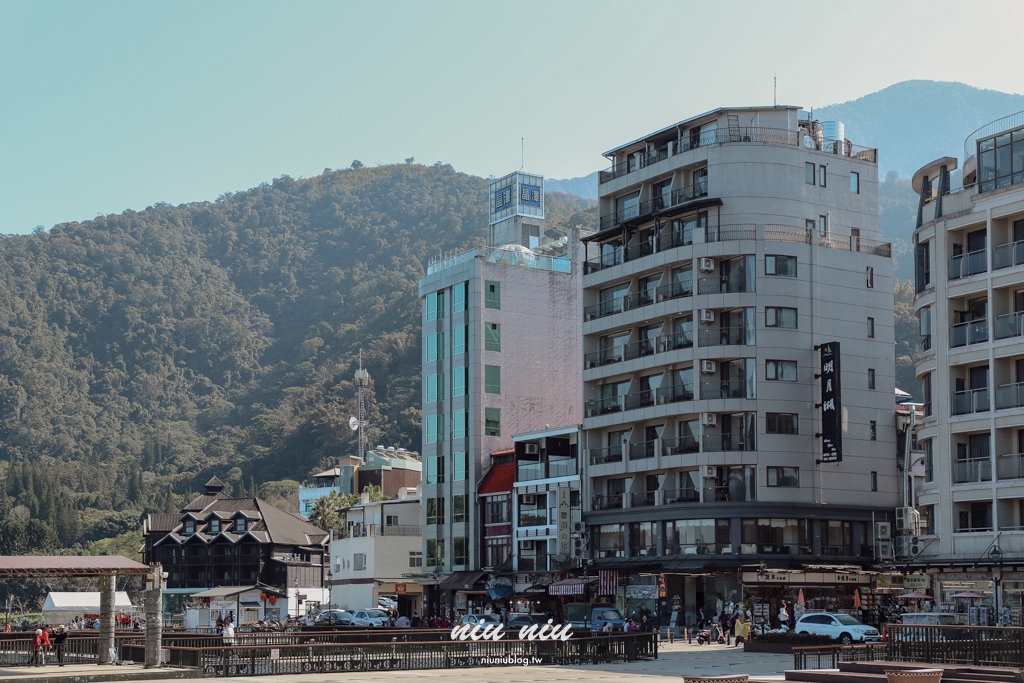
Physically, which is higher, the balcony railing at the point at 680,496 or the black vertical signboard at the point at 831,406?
the black vertical signboard at the point at 831,406

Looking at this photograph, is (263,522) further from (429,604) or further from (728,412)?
(728,412)

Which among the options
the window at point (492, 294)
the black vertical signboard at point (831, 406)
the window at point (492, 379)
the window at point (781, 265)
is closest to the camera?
the black vertical signboard at point (831, 406)

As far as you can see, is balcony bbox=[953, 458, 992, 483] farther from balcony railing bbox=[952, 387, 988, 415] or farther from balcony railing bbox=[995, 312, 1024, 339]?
balcony railing bbox=[995, 312, 1024, 339]

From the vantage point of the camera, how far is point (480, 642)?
1967 inches

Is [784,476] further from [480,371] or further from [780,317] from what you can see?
[480,371]

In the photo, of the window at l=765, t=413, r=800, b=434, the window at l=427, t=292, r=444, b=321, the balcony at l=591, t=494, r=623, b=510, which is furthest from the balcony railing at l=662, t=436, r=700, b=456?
the window at l=427, t=292, r=444, b=321

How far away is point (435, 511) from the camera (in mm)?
102000

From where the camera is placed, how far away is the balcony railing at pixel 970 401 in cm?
5959

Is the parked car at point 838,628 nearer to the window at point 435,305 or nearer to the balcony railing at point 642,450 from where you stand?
the balcony railing at point 642,450

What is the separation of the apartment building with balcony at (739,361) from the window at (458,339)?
1718 cm

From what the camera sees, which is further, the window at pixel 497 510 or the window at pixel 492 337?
the window at pixel 492 337

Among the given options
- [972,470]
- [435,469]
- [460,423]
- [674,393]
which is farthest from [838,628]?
[435,469]

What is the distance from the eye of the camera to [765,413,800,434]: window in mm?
75875

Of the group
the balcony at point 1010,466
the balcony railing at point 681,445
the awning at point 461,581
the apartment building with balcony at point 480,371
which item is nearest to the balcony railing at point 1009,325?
the balcony at point 1010,466
